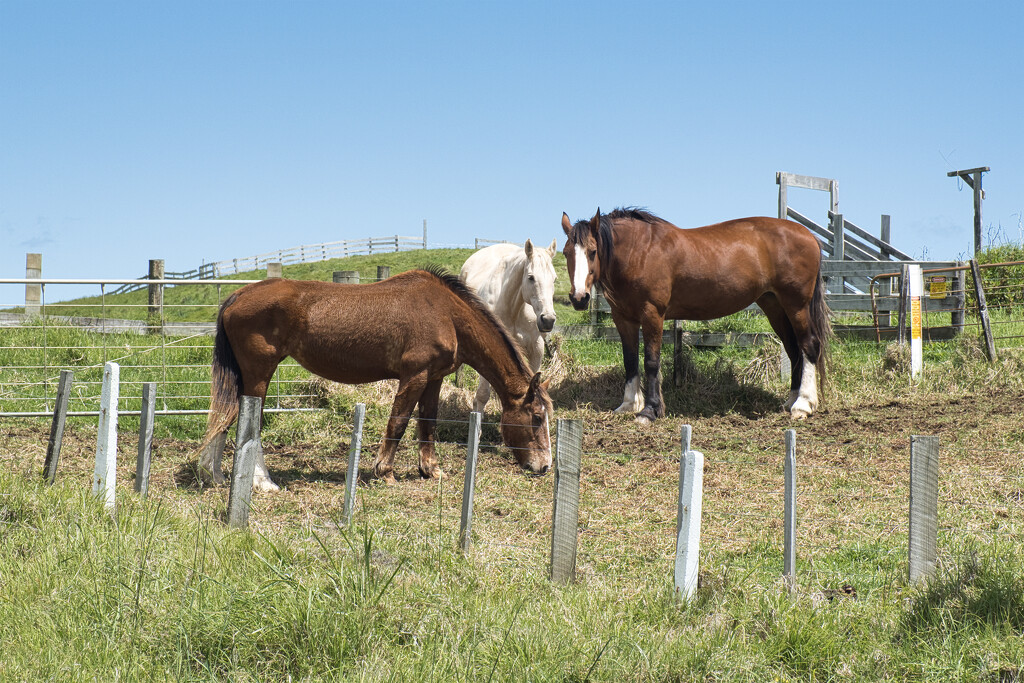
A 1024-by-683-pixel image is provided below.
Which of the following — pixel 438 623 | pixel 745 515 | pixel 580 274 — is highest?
pixel 580 274

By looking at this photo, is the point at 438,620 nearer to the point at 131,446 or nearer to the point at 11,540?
the point at 11,540

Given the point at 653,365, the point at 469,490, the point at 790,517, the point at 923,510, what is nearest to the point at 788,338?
the point at 653,365

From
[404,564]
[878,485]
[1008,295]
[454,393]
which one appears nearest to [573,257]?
[454,393]

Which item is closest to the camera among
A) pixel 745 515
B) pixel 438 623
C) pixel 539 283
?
pixel 438 623

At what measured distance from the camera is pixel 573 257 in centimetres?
876

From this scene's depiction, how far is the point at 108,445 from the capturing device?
5223 millimetres

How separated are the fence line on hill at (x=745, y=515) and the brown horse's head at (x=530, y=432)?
15.2 inches

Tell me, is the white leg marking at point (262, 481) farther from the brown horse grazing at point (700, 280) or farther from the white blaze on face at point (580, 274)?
the brown horse grazing at point (700, 280)

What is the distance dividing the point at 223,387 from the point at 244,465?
69.8 inches

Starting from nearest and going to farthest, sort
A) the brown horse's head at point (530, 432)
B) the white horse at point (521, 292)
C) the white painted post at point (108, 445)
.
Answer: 1. the white painted post at point (108, 445)
2. the brown horse's head at point (530, 432)
3. the white horse at point (521, 292)

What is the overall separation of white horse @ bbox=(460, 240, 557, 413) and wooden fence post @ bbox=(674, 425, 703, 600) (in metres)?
4.01

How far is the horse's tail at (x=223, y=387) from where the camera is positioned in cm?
623

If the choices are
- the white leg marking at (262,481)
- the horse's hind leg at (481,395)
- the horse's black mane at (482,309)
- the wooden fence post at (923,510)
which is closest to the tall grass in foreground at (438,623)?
the wooden fence post at (923,510)

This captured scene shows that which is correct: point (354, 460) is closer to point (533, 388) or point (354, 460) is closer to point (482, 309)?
point (533, 388)
